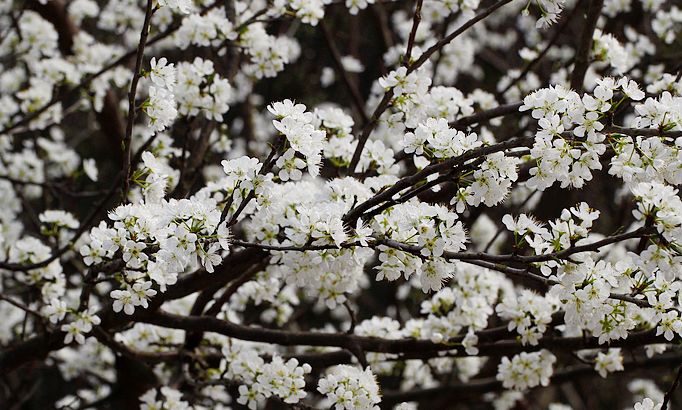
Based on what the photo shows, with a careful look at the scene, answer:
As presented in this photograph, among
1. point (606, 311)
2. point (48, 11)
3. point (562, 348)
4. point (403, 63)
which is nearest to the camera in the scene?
point (606, 311)

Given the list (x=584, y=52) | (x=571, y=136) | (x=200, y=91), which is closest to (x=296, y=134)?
(x=571, y=136)

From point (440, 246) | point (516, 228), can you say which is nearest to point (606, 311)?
point (516, 228)

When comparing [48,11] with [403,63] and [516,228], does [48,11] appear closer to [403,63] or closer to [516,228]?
[403,63]

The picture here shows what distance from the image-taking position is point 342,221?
8.42ft

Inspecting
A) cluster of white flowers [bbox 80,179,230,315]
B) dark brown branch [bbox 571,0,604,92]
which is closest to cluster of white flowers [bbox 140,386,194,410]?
cluster of white flowers [bbox 80,179,230,315]

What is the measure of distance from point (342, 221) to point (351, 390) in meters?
0.69

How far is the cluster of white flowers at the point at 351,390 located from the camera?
289 centimetres

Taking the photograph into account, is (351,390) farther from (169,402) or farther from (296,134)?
(169,402)

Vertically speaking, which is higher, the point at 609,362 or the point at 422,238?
the point at 609,362

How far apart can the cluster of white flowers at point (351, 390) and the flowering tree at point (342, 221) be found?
1 centimetres

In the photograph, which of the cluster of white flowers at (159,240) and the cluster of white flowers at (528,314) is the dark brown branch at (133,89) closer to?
the cluster of white flowers at (159,240)

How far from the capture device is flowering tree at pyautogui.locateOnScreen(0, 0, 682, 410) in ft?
7.98

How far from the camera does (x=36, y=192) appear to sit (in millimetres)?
5750

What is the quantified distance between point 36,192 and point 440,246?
4.07m
